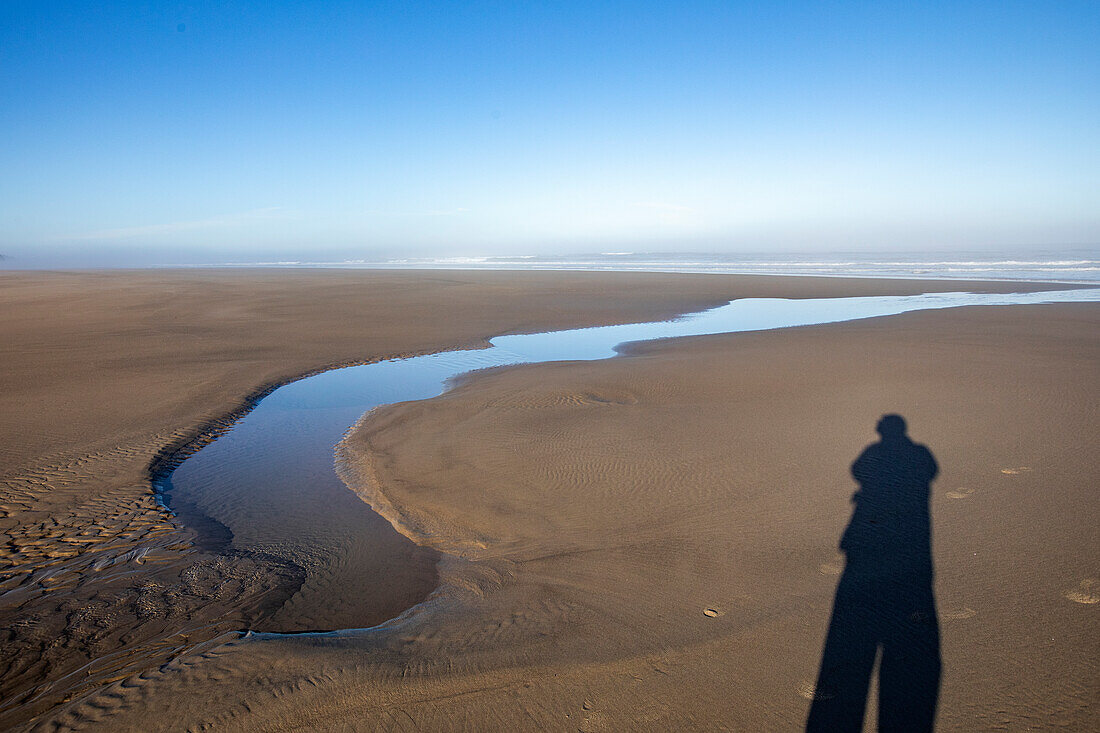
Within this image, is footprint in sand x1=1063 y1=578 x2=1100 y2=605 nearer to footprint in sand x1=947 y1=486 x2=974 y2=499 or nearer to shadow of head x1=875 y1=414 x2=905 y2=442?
footprint in sand x1=947 y1=486 x2=974 y2=499

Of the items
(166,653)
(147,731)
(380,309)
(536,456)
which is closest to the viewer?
(147,731)

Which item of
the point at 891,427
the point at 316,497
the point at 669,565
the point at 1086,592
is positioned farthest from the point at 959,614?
the point at 316,497

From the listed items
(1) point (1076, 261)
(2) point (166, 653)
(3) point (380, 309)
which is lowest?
(2) point (166, 653)

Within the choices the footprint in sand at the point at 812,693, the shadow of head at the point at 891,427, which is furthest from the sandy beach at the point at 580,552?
the shadow of head at the point at 891,427

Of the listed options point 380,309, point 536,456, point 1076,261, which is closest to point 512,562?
point 536,456

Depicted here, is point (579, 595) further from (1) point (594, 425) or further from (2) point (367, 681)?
(1) point (594, 425)

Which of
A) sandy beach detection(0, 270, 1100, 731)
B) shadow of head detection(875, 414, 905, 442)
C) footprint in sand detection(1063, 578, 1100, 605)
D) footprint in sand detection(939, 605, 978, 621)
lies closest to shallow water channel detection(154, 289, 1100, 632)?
sandy beach detection(0, 270, 1100, 731)

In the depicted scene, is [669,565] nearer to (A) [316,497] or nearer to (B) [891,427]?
(A) [316,497]
